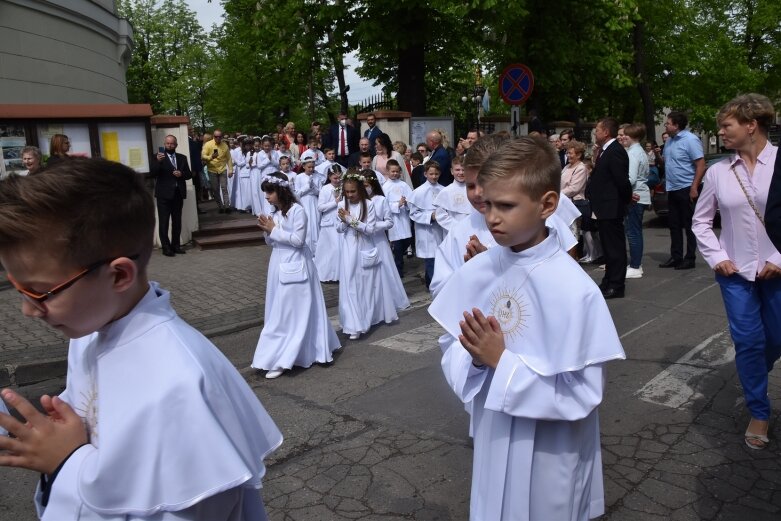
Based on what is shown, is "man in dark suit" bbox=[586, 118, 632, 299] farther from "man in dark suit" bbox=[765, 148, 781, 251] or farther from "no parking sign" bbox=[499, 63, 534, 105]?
"man in dark suit" bbox=[765, 148, 781, 251]

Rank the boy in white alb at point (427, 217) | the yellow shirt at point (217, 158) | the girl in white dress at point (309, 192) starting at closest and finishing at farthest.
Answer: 1. the boy in white alb at point (427, 217)
2. the girl in white dress at point (309, 192)
3. the yellow shirt at point (217, 158)

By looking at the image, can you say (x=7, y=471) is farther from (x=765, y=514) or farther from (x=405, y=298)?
(x=405, y=298)

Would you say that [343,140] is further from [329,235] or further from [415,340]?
[415,340]

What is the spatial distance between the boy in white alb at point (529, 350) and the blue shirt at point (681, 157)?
8.42 m

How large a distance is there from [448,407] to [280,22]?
47.9 feet

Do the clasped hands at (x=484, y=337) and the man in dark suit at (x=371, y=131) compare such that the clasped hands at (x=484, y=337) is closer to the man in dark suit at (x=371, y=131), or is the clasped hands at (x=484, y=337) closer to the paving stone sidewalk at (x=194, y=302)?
the paving stone sidewalk at (x=194, y=302)

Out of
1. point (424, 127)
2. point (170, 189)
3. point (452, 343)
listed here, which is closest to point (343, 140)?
point (424, 127)

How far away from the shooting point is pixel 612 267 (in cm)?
866

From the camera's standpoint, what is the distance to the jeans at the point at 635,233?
9844 mm

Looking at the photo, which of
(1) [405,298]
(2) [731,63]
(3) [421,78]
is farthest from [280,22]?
(2) [731,63]

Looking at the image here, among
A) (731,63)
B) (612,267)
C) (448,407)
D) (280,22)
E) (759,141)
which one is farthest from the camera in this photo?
(731,63)

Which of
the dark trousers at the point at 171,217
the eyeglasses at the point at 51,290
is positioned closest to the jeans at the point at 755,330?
the eyeglasses at the point at 51,290

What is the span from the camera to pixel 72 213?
1614mm

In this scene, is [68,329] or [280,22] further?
[280,22]
